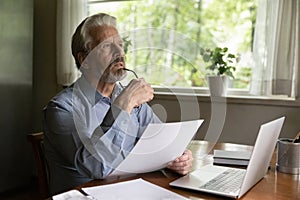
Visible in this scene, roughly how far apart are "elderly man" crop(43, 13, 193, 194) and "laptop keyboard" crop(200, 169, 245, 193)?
118 mm

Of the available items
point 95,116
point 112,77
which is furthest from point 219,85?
point 95,116

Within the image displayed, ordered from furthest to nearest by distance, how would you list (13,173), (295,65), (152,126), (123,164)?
(13,173)
(295,65)
(123,164)
(152,126)

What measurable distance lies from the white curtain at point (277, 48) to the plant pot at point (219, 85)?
0.18m

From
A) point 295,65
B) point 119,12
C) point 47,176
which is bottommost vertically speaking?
point 47,176

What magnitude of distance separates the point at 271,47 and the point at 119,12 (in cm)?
131

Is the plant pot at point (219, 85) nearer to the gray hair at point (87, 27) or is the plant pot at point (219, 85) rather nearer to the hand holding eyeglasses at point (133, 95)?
the gray hair at point (87, 27)

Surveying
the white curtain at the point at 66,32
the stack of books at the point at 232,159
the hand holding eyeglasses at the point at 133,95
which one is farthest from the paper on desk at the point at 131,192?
the white curtain at the point at 66,32

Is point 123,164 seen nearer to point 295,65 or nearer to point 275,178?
point 275,178

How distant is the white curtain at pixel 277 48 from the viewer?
7.57 feet

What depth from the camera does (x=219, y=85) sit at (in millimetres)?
2518

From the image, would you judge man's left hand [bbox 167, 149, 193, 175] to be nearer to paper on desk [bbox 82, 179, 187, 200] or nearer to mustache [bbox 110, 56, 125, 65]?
paper on desk [bbox 82, 179, 187, 200]

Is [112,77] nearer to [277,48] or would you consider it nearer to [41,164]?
[41,164]

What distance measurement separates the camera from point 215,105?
2.57 m

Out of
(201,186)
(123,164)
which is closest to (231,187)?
(201,186)
